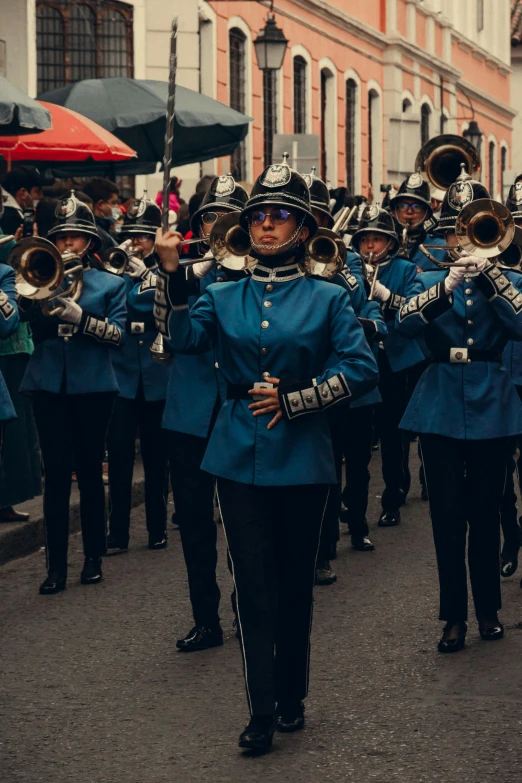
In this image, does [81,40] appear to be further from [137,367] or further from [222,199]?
[222,199]

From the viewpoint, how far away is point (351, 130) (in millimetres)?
32188

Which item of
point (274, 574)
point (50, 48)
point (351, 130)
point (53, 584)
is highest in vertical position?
point (351, 130)

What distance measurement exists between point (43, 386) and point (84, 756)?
3.18m

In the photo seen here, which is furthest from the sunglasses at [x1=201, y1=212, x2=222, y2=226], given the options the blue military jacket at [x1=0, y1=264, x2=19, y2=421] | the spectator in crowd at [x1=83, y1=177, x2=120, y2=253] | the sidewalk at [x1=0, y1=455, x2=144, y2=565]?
the spectator in crowd at [x1=83, y1=177, x2=120, y2=253]

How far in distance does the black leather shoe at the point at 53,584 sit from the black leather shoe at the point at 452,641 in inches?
87.8

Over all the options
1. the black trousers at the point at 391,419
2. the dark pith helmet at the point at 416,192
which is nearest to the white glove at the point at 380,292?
the black trousers at the point at 391,419

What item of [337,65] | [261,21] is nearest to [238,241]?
[261,21]

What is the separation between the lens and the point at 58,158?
43.1 ft

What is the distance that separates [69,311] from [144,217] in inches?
79.8

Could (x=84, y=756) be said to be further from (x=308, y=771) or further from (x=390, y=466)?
(x=390, y=466)

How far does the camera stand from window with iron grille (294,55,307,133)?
2839 cm

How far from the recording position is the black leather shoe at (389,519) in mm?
10812

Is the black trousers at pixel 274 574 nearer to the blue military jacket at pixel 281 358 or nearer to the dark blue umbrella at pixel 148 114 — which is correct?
the blue military jacket at pixel 281 358

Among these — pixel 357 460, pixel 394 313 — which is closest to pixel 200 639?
pixel 357 460
